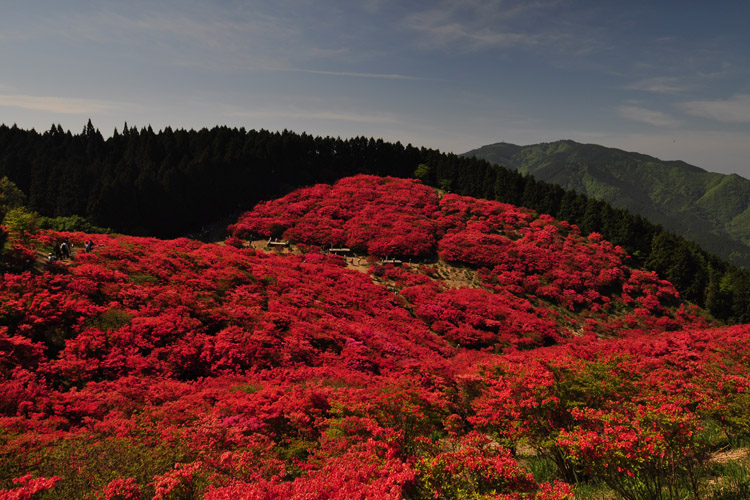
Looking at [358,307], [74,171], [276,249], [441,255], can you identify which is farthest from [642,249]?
[74,171]

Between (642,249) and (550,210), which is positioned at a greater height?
(550,210)

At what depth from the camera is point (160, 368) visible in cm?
1377

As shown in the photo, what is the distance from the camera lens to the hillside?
7.20 m

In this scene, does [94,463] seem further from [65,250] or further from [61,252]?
[61,252]

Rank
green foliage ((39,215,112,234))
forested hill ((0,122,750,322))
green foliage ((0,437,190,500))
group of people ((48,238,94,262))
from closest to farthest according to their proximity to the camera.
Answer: green foliage ((0,437,190,500)), group of people ((48,238,94,262)), green foliage ((39,215,112,234)), forested hill ((0,122,750,322))

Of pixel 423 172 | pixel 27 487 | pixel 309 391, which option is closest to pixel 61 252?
pixel 27 487

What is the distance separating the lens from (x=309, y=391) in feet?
40.2

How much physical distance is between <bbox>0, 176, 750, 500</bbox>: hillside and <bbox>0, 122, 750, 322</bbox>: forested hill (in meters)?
23.6

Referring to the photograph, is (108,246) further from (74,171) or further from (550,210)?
(550,210)

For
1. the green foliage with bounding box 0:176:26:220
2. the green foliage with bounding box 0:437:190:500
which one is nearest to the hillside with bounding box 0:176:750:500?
the green foliage with bounding box 0:437:190:500

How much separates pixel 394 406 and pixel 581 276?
38216 mm

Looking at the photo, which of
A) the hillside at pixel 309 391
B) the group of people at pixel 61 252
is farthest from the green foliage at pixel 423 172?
the group of people at pixel 61 252

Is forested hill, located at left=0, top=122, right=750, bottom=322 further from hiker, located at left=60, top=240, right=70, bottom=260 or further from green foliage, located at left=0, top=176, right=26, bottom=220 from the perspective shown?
hiker, located at left=60, top=240, right=70, bottom=260

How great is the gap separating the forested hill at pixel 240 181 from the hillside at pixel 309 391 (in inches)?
929
